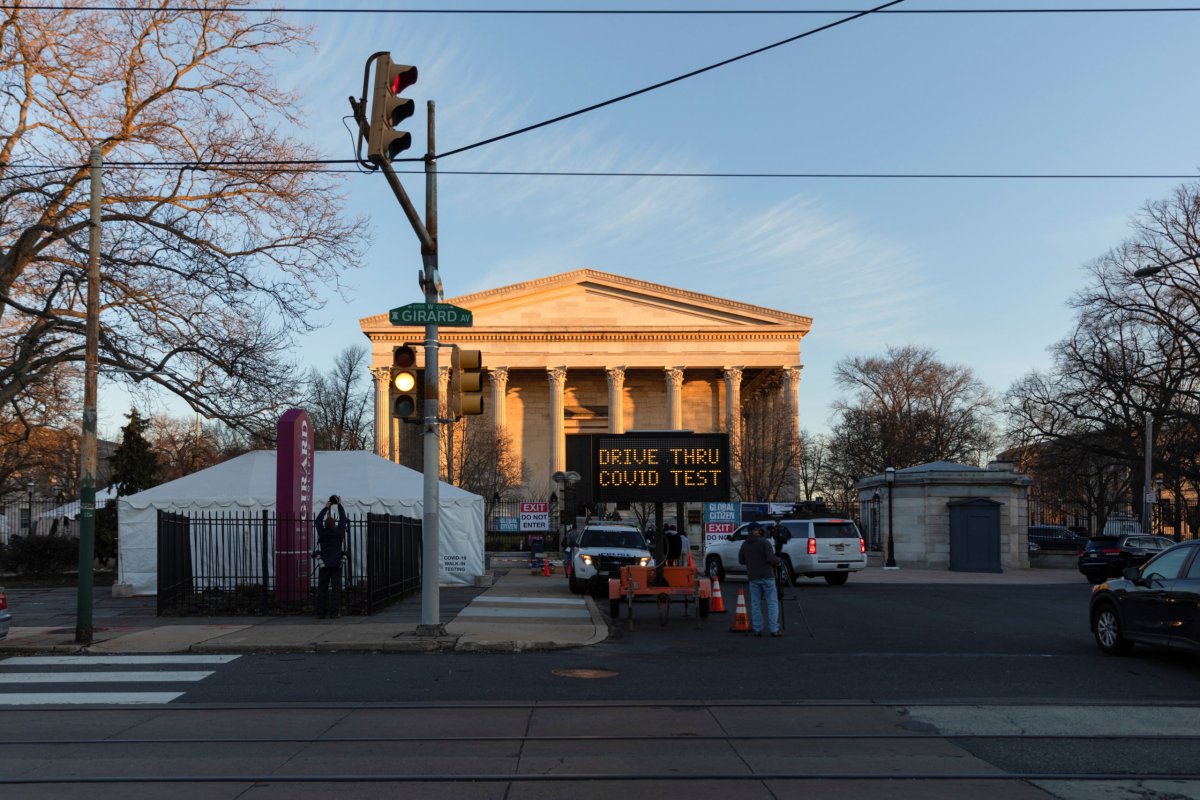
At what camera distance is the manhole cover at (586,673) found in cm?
1193

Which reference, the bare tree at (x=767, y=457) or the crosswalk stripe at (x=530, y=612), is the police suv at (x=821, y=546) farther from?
the bare tree at (x=767, y=457)

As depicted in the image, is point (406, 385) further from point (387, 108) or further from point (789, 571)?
point (789, 571)

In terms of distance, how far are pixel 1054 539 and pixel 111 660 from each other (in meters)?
49.8

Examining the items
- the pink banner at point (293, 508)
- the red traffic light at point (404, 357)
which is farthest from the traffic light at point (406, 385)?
the pink banner at point (293, 508)

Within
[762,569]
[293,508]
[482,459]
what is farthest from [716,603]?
[482,459]

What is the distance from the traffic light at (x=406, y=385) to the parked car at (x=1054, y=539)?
3976cm

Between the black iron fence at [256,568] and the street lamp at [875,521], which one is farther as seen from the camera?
the street lamp at [875,521]

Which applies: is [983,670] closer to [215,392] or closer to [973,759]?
[973,759]

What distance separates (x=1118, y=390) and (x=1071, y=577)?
992 cm

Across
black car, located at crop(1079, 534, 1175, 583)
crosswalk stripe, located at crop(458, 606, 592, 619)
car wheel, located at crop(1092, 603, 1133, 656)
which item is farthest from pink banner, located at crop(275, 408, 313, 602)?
black car, located at crop(1079, 534, 1175, 583)

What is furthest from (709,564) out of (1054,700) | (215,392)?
(1054,700)

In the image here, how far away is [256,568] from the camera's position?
2122cm

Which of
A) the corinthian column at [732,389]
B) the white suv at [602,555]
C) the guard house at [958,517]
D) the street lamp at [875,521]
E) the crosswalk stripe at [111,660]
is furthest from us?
the corinthian column at [732,389]

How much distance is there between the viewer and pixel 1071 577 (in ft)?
115
